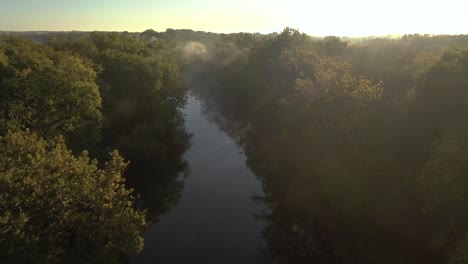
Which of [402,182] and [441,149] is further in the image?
[402,182]

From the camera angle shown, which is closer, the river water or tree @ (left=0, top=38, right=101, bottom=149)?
the river water

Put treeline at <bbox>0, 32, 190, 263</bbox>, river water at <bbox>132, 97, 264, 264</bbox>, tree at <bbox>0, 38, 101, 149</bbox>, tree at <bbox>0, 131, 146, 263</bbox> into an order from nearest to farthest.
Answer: tree at <bbox>0, 131, 146, 263</bbox>, treeline at <bbox>0, 32, 190, 263</bbox>, river water at <bbox>132, 97, 264, 264</bbox>, tree at <bbox>0, 38, 101, 149</bbox>

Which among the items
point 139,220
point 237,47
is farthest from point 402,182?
point 237,47

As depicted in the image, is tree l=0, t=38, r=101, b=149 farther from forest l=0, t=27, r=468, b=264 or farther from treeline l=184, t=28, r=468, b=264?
treeline l=184, t=28, r=468, b=264

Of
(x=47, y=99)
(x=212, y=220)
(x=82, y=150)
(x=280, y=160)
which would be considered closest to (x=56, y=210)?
(x=82, y=150)

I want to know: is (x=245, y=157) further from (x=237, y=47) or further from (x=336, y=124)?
(x=237, y=47)

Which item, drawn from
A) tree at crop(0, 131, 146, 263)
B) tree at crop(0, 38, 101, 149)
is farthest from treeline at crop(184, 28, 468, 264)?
tree at crop(0, 38, 101, 149)

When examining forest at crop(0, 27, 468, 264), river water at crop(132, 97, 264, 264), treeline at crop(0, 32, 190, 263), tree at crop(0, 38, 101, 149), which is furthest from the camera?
tree at crop(0, 38, 101, 149)
